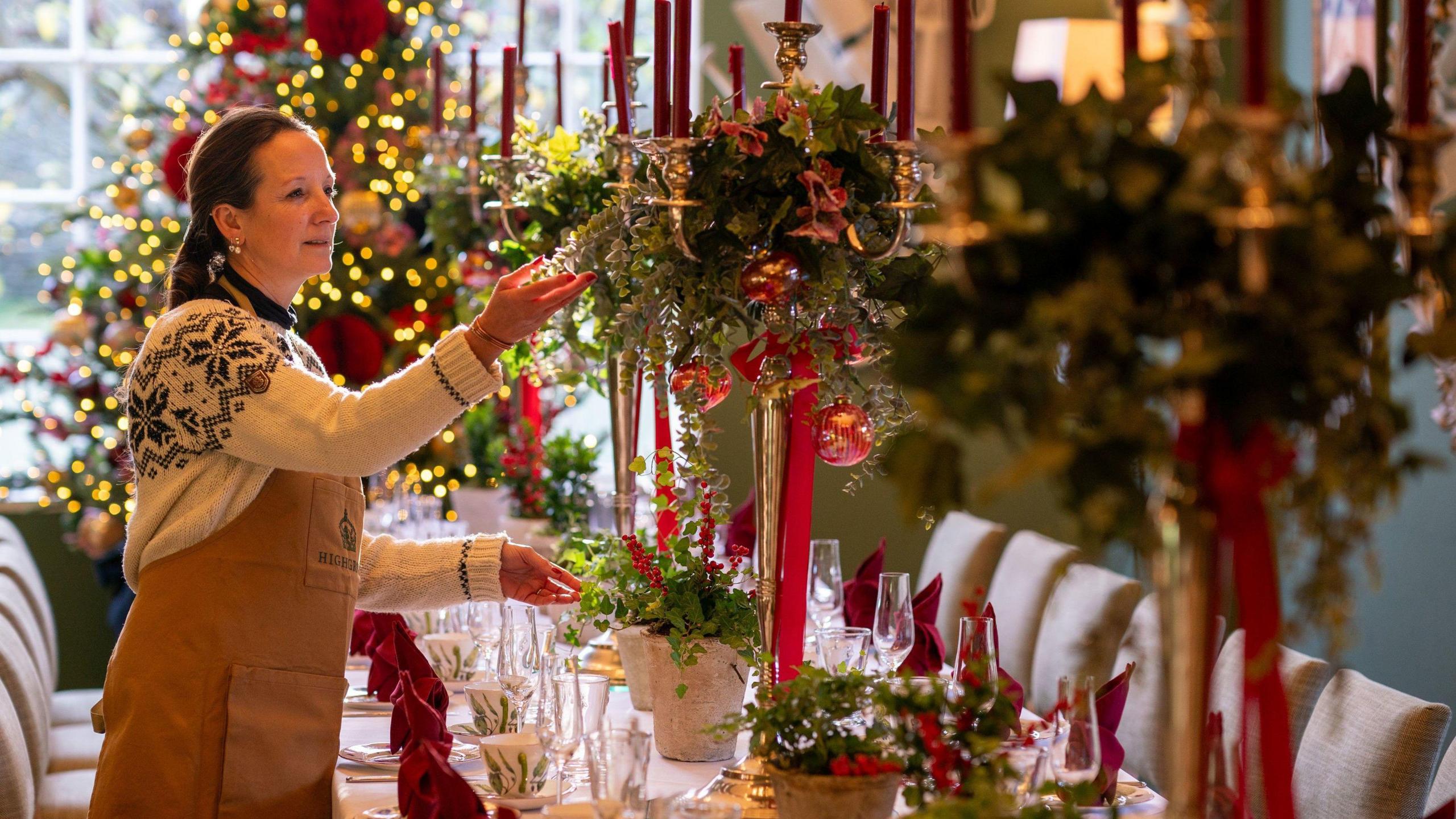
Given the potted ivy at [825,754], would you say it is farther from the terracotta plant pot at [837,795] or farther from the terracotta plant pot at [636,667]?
the terracotta plant pot at [636,667]

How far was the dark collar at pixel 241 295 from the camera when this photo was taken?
1.97 metres

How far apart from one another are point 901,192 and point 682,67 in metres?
0.32

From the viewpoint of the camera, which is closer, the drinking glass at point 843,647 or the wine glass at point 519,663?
the drinking glass at point 843,647

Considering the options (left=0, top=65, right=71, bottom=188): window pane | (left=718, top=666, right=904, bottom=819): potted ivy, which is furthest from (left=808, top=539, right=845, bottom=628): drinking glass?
(left=0, top=65, right=71, bottom=188): window pane

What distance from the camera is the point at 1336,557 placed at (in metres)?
0.93

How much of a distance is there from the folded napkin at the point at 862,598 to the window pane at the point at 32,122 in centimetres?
387

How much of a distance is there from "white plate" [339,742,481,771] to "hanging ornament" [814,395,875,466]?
617mm

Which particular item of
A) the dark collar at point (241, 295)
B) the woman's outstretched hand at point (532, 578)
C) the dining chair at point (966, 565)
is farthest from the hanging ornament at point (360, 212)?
the woman's outstretched hand at point (532, 578)

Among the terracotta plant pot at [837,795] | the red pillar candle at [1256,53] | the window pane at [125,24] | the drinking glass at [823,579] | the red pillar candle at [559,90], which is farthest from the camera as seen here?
the window pane at [125,24]

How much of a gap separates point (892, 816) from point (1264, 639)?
57cm

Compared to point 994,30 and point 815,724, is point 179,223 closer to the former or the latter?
point 994,30

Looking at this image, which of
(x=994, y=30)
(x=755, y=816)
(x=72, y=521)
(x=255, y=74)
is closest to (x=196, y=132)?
(x=255, y=74)

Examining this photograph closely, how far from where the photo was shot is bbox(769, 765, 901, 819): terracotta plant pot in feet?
4.32

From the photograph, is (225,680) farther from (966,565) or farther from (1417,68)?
(966,565)
